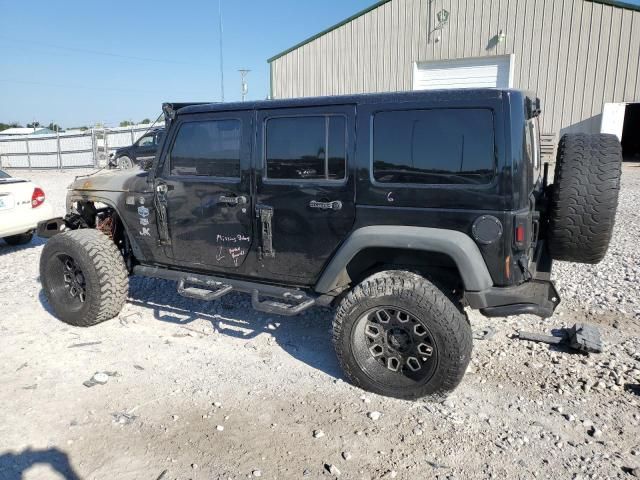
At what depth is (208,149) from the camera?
13.2 ft

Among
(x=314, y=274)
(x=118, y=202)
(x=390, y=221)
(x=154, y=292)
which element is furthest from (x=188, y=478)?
(x=154, y=292)

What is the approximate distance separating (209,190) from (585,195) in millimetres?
2690

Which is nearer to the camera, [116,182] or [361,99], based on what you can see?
[361,99]

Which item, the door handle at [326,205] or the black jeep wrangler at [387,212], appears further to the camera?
the door handle at [326,205]

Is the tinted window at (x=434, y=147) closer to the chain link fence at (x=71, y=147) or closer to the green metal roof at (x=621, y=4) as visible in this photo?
the green metal roof at (x=621, y=4)

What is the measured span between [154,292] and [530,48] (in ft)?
48.8

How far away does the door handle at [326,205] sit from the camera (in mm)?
3441

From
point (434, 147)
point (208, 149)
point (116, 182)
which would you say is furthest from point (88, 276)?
point (434, 147)

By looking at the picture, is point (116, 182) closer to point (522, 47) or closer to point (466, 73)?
point (466, 73)

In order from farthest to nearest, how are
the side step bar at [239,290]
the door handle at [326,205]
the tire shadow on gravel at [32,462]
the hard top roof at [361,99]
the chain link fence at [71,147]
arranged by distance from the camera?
the chain link fence at [71,147]
the side step bar at [239,290]
the door handle at [326,205]
the hard top roof at [361,99]
the tire shadow on gravel at [32,462]

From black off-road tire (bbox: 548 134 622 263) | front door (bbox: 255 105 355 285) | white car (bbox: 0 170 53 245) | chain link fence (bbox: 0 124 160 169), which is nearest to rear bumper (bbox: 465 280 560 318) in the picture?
black off-road tire (bbox: 548 134 622 263)

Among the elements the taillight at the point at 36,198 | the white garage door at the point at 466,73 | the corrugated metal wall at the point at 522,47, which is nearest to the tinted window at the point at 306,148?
the taillight at the point at 36,198

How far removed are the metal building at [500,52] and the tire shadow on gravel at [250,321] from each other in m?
13.9

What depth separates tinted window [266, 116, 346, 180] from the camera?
11.3 feet
